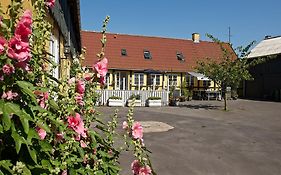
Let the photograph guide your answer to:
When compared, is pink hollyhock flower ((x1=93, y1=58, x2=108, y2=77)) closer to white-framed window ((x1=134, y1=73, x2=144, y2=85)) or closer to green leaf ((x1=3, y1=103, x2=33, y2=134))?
green leaf ((x1=3, y1=103, x2=33, y2=134))

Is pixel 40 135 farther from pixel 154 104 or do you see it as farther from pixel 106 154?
pixel 154 104

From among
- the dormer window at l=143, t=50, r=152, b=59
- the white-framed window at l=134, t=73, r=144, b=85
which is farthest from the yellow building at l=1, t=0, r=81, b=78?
the dormer window at l=143, t=50, r=152, b=59

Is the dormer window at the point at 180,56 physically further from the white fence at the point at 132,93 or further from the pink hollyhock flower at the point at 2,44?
the pink hollyhock flower at the point at 2,44

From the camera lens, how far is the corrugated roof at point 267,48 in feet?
128

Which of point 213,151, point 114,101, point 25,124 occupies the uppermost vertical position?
point 25,124

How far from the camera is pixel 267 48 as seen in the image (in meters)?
41.3

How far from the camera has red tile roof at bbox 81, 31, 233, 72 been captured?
1344 inches

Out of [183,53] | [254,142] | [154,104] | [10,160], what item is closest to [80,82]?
[10,160]

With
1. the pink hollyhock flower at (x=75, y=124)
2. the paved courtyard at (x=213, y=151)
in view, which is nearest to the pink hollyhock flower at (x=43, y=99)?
the pink hollyhock flower at (x=75, y=124)

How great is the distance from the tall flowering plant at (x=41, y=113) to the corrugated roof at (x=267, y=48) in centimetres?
3774

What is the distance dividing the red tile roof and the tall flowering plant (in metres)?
29.2

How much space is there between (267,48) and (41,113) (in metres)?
42.6

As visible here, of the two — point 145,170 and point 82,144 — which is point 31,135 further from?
point 145,170

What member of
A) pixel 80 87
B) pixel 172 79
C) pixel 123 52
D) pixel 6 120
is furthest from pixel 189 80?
pixel 6 120
